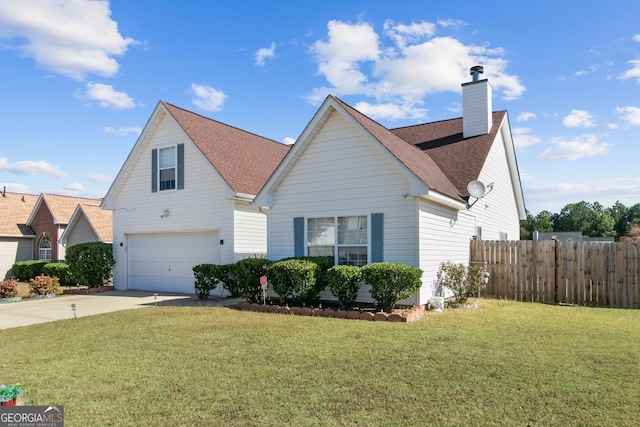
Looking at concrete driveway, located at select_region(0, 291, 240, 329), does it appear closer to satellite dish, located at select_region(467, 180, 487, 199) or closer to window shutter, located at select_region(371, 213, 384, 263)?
window shutter, located at select_region(371, 213, 384, 263)

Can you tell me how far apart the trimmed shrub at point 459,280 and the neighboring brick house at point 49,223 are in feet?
74.9

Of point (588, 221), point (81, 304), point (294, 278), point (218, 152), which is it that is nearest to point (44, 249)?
point (81, 304)

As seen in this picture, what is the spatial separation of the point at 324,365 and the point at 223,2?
12.4 meters

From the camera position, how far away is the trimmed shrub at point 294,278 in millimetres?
11211

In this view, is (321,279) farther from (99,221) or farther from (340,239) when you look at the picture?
(99,221)

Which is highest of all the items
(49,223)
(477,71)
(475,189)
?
(477,71)

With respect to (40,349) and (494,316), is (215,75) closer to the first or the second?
(40,349)

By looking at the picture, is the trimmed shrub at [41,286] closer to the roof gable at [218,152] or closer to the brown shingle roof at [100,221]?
the roof gable at [218,152]

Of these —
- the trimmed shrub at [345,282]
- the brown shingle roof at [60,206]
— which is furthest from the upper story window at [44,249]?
the trimmed shrub at [345,282]

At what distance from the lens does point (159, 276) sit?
692 inches

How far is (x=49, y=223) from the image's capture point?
2661cm

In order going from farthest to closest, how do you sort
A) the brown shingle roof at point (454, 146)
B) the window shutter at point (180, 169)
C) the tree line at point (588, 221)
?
the tree line at point (588, 221) < the window shutter at point (180, 169) < the brown shingle roof at point (454, 146)

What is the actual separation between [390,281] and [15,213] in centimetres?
2810

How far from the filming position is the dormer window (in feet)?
55.8
